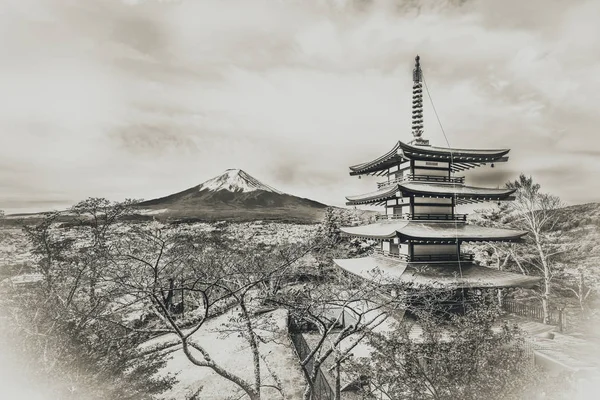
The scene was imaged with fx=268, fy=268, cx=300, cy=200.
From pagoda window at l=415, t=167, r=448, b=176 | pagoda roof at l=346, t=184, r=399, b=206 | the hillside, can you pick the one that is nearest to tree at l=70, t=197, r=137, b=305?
pagoda roof at l=346, t=184, r=399, b=206

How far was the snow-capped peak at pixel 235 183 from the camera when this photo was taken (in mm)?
49844

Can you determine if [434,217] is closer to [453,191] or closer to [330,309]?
[453,191]

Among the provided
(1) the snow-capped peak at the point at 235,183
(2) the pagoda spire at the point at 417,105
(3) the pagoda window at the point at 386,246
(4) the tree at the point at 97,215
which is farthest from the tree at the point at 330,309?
(1) the snow-capped peak at the point at 235,183

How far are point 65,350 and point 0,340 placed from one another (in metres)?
1.05

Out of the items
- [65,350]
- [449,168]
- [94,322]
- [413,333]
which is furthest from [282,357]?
[449,168]

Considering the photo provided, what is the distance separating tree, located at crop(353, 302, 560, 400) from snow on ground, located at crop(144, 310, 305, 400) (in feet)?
10.7

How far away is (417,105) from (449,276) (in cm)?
842

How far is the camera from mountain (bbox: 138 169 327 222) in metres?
37.3

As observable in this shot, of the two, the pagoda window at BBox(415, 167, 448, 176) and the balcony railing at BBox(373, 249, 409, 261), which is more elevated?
the pagoda window at BBox(415, 167, 448, 176)

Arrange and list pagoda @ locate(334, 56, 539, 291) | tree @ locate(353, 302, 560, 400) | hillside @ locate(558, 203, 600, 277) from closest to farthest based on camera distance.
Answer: tree @ locate(353, 302, 560, 400) < pagoda @ locate(334, 56, 539, 291) < hillside @ locate(558, 203, 600, 277)

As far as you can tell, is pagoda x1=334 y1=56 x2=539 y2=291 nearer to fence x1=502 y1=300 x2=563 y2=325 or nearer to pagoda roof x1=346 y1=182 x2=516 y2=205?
pagoda roof x1=346 y1=182 x2=516 y2=205

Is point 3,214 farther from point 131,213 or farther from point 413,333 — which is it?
point 413,333

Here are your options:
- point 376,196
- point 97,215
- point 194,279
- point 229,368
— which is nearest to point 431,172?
point 376,196

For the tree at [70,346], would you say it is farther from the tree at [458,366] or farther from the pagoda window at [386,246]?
the pagoda window at [386,246]
